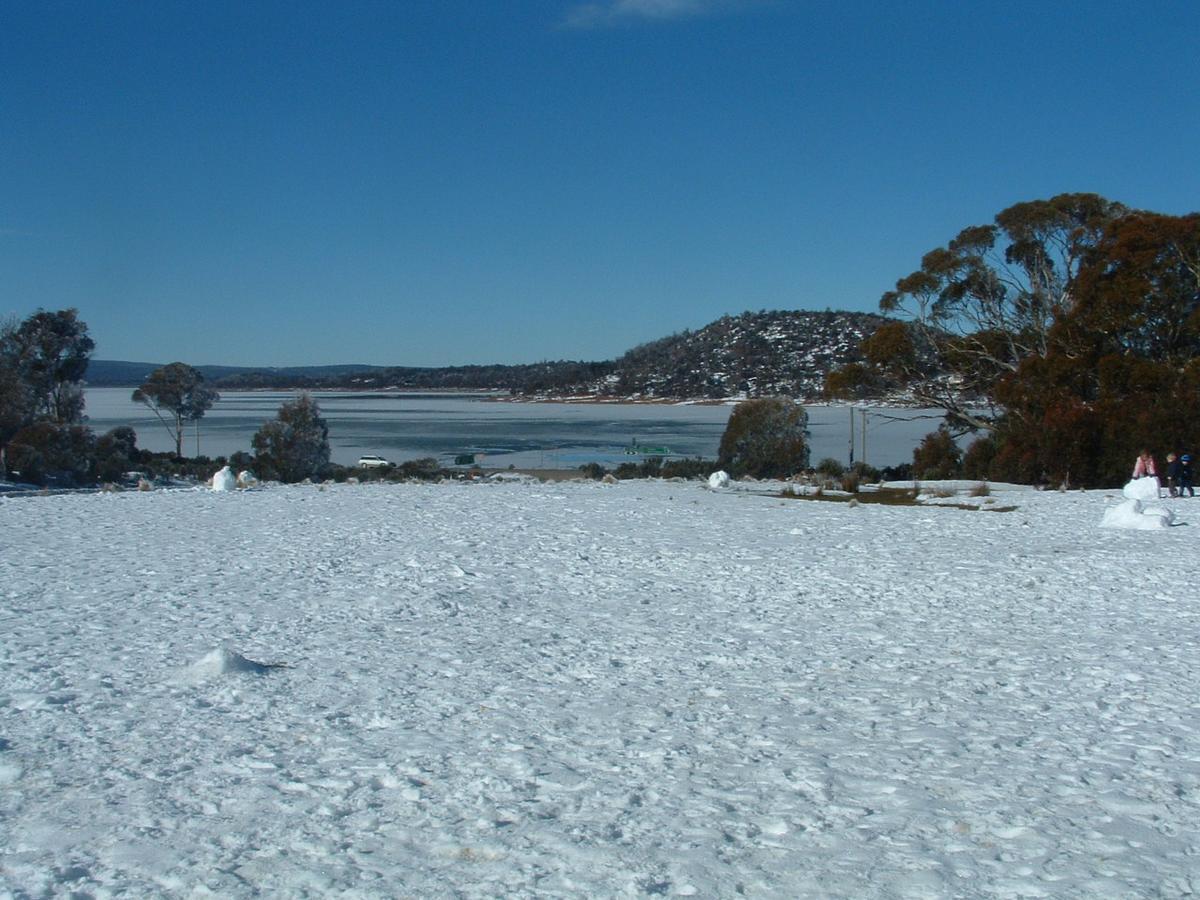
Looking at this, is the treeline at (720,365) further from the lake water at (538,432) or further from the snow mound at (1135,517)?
the snow mound at (1135,517)

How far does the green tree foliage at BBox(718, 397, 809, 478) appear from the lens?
126 ft

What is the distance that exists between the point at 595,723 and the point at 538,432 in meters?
54.6

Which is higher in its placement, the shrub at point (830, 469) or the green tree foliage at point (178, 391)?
the green tree foliage at point (178, 391)

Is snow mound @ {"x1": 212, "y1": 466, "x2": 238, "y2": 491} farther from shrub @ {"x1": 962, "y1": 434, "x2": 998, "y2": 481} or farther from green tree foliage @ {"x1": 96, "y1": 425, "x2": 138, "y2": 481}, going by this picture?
green tree foliage @ {"x1": 96, "y1": 425, "x2": 138, "y2": 481}

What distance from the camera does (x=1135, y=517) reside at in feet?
43.0

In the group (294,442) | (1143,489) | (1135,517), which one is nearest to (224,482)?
(1135,517)

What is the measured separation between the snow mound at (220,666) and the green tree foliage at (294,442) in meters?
34.8

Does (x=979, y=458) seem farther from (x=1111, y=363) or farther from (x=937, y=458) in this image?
(x=1111, y=363)

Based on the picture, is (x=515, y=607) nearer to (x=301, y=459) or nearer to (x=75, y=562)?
(x=75, y=562)

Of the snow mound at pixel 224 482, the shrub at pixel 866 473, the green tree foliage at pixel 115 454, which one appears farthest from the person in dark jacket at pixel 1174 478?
the green tree foliage at pixel 115 454

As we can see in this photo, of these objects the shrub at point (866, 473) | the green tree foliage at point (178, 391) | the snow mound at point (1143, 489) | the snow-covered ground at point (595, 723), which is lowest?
the snow-covered ground at point (595, 723)

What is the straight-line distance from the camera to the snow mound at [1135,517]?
13.0 m

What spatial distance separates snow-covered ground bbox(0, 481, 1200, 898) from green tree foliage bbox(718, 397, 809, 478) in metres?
27.6

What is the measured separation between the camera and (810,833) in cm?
405
